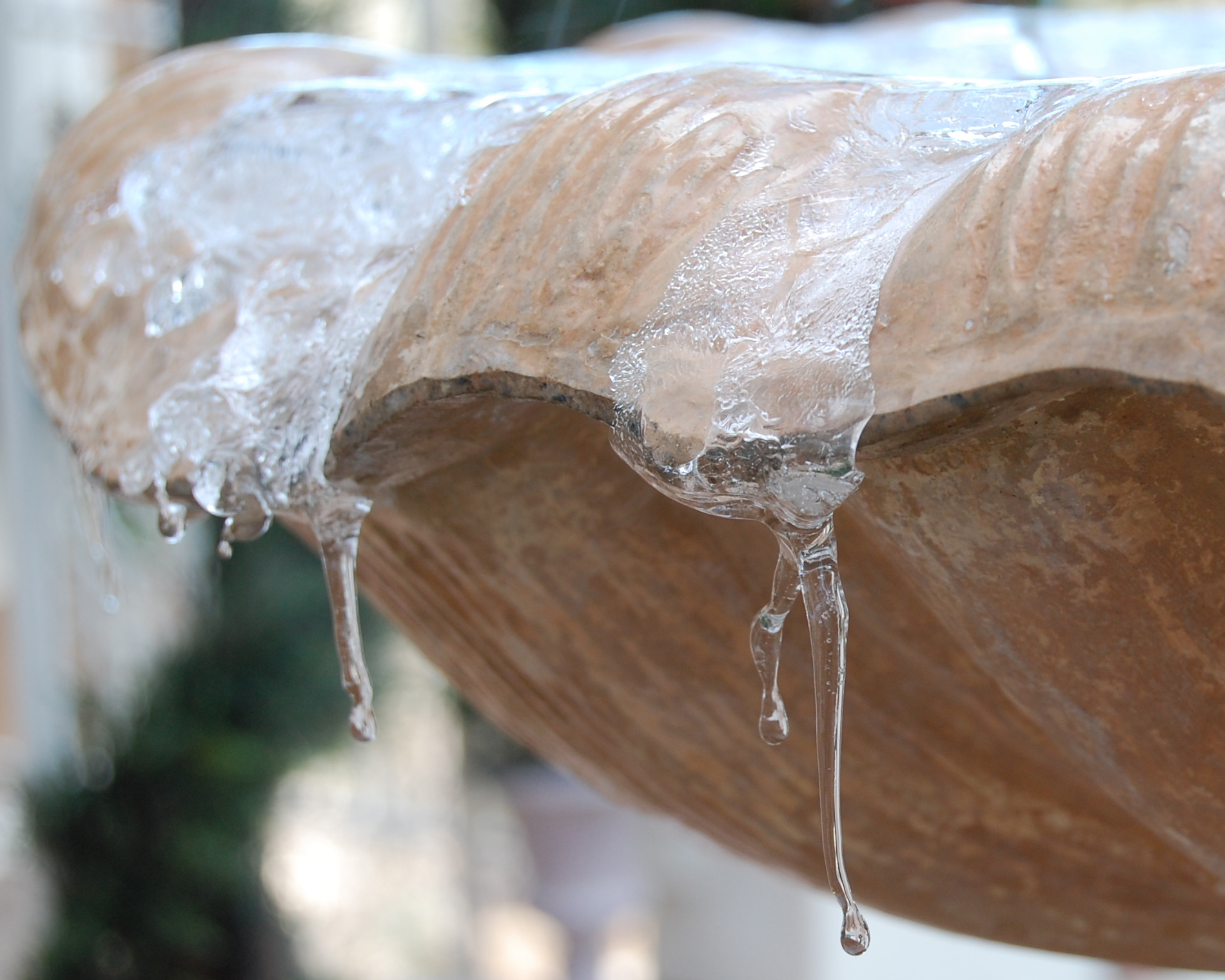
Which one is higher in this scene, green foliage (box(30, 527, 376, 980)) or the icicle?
the icicle

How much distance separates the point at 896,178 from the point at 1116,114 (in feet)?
0.28

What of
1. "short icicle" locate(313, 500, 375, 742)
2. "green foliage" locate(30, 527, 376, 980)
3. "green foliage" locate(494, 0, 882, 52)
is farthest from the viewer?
"green foliage" locate(494, 0, 882, 52)

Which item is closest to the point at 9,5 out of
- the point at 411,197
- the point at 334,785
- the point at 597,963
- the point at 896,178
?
the point at 334,785

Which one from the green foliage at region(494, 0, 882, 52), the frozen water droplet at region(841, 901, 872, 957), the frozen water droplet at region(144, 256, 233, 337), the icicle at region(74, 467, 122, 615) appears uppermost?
the frozen water droplet at region(144, 256, 233, 337)

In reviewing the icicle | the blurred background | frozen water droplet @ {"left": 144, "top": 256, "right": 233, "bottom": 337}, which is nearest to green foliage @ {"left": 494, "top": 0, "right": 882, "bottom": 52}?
the blurred background

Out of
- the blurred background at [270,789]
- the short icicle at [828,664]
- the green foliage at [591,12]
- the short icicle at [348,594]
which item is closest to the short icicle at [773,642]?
the short icicle at [828,664]

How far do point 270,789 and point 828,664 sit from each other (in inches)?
68.2

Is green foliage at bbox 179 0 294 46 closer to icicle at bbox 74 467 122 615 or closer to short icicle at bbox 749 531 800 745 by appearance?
icicle at bbox 74 467 122 615

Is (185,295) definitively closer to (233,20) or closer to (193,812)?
(193,812)

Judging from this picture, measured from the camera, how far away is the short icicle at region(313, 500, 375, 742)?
0.51m

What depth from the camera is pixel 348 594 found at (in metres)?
0.55

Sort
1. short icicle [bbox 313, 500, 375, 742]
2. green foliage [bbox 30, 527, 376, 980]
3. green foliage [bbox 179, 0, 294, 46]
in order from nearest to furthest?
short icicle [bbox 313, 500, 375, 742] < green foliage [bbox 30, 527, 376, 980] < green foliage [bbox 179, 0, 294, 46]

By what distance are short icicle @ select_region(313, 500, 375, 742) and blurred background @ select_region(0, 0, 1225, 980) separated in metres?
0.93

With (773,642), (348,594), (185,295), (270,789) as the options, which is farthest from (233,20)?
(773,642)
